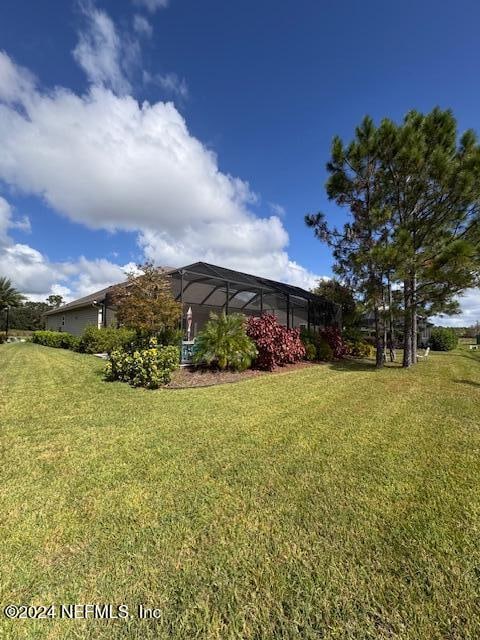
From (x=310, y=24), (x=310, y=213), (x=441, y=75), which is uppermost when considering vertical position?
(x=310, y=24)

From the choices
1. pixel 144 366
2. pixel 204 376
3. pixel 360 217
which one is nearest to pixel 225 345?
pixel 204 376

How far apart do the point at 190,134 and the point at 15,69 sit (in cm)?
519

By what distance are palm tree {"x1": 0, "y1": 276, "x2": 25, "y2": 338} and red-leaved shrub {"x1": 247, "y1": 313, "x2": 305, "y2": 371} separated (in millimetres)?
35662

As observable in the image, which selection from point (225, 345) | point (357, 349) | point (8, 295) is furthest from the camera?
point (8, 295)

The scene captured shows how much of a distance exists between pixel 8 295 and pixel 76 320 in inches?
737

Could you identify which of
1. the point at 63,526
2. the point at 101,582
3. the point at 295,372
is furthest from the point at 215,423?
the point at 295,372

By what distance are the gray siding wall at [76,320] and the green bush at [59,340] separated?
1223 millimetres

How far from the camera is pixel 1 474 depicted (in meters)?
2.96

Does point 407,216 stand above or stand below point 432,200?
below

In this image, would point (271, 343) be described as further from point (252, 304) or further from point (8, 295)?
point (8, 295)

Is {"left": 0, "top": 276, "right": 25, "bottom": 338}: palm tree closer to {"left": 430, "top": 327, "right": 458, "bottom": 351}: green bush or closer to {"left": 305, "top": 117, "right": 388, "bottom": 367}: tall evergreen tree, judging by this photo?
{"left": 305, "top": 117, "right": 388, "bottom": 367}: tall evergreen tree

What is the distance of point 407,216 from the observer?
10750 millimetres

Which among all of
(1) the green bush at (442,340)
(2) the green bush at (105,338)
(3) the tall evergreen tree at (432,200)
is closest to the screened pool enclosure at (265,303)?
(2) the green bush at (105,338)

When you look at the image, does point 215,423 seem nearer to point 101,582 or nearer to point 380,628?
point 101,582
